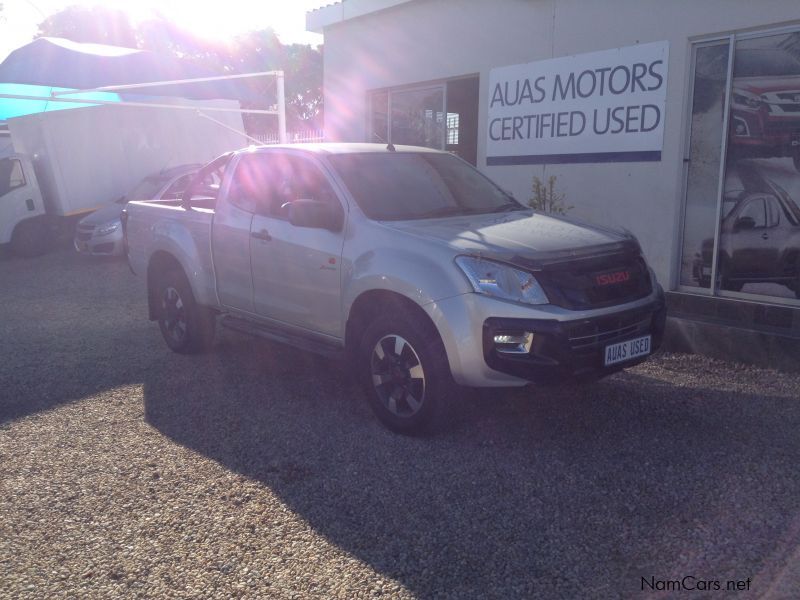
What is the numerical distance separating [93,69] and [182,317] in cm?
842

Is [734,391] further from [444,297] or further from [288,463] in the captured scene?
[288,463]

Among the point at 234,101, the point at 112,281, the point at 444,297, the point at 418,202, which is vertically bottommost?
the point at 112,281

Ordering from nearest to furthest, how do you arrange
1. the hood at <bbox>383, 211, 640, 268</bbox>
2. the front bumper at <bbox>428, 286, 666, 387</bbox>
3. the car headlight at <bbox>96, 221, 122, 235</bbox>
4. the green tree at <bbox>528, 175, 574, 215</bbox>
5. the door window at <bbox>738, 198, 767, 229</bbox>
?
the front bumper at <bbox>428, 286, 666, 387</bbox> → the hood at <bbox>383, 211, 640, 268</bbox> → the door window at <bbox>738, 198, 767, 229</bbox> → the green tree at <bbox>528, 175, 574, 215</bbox> → the car headlight at <bbox>96, 221, 122, 235</bbox>

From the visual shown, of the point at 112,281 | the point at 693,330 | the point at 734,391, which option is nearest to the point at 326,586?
the point at 734,391

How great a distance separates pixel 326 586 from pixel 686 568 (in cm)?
153

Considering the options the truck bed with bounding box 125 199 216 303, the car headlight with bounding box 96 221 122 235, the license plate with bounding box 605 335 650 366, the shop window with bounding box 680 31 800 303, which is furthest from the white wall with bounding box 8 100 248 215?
the license plate with bounding box 605 335 650 366

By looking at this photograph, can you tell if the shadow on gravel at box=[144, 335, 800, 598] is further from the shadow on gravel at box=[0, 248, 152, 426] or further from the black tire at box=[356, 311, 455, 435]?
the shadow on gravel at box=[0, 248, 152, 426]

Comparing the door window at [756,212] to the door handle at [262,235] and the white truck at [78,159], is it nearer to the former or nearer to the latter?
the door handle at [262,235]

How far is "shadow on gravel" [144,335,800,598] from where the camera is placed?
124 inches

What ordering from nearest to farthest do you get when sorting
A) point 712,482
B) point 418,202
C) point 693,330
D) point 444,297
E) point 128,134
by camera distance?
1. point 712,482
2. point 444,297
3. point 418,202
4. point 693,330
5. point 128,134

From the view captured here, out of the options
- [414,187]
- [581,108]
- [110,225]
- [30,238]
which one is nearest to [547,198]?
[581,108]

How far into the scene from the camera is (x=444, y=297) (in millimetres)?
4176

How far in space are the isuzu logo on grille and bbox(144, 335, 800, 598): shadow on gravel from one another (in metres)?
0.98

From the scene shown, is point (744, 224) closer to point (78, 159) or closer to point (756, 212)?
point (756, 212)
